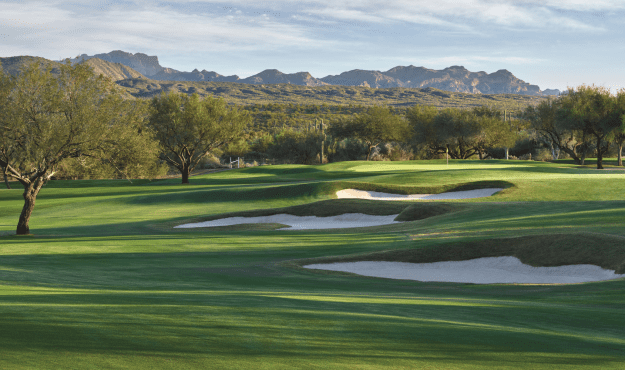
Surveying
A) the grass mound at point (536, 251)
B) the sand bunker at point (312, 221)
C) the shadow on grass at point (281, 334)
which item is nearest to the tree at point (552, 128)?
the sand bunker at point (312, 221)

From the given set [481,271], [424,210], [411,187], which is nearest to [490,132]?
[411,187]

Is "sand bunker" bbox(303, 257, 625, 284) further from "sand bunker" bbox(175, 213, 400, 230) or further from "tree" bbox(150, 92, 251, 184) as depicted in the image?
"tree" bbox(150, 92, 251, 184)

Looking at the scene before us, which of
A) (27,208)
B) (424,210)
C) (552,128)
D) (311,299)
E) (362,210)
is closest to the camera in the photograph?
(311,299)

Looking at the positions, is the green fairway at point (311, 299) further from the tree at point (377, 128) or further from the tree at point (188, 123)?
the tree at point (377, 128)

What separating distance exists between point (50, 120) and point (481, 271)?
622 inches

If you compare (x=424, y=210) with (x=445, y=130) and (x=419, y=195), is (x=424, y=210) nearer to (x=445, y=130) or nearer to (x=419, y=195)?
(x=419, y=195)

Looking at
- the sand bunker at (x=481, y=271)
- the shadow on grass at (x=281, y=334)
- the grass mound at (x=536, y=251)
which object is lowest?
the sand bunker at (x=481, y=271)

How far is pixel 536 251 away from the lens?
11.3 metres

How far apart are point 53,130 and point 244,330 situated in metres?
17.3

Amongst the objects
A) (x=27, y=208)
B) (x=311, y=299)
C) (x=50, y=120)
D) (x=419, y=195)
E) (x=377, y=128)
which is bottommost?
(x=419, y=195)

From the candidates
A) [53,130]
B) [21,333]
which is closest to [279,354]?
[21,333]

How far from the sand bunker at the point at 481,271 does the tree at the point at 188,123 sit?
123 feet

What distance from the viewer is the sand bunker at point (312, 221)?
22484 millimetres

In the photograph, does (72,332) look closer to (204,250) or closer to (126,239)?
(204,250)
